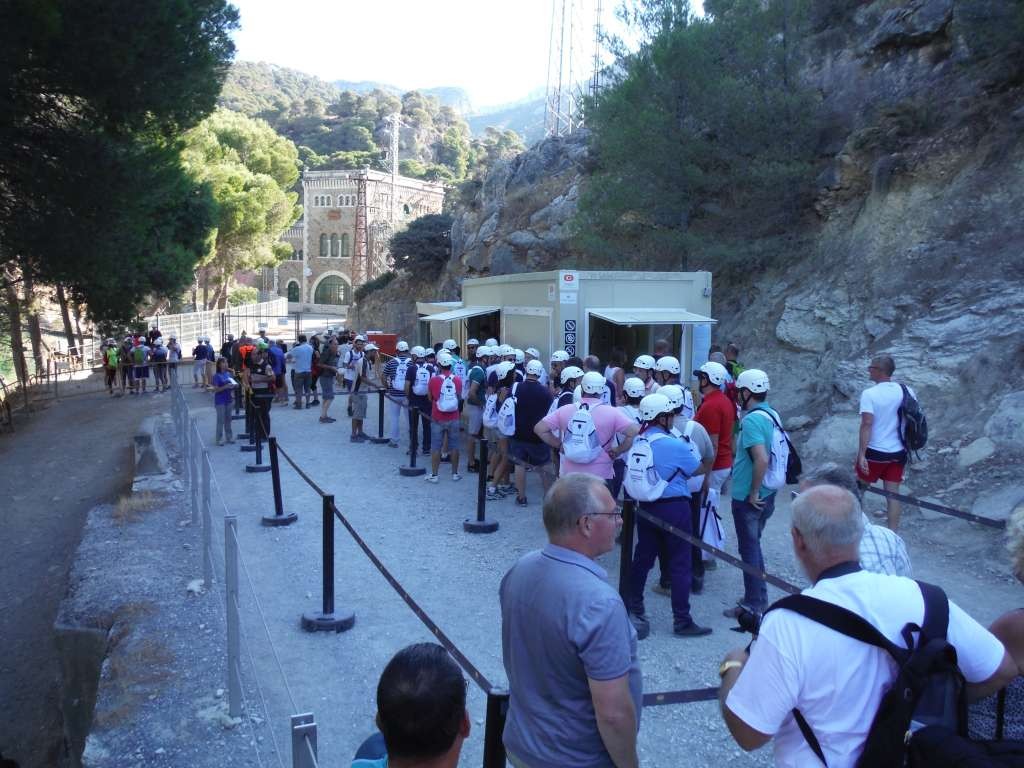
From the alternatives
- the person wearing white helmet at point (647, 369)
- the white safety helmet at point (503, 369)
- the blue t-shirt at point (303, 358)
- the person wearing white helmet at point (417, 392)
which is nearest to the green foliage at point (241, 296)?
the blue t-shirt at point (303, 358)

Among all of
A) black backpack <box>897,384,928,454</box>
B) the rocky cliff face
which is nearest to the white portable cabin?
the rocky cliff face

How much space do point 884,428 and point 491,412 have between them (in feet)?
16.1

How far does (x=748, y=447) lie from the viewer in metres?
5.82

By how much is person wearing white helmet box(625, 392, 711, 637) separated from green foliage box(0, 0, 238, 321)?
31.3ft

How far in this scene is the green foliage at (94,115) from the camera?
1123 centimetres

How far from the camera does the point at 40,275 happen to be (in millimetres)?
14438

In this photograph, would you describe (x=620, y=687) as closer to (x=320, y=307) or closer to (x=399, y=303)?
(x=399, y=303)

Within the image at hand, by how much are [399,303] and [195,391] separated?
21126mm

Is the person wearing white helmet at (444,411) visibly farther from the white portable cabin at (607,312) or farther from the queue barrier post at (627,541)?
the queue barrier post at (627,541)

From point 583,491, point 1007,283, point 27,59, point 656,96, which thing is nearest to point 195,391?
point 27,59

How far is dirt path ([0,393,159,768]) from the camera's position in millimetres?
7293

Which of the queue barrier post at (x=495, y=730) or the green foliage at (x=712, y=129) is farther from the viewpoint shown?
the green foliage at (x=712, y=129)

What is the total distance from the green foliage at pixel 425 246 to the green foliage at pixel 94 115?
27.0 m

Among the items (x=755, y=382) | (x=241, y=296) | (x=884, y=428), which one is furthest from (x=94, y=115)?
(x=241, y=296)
